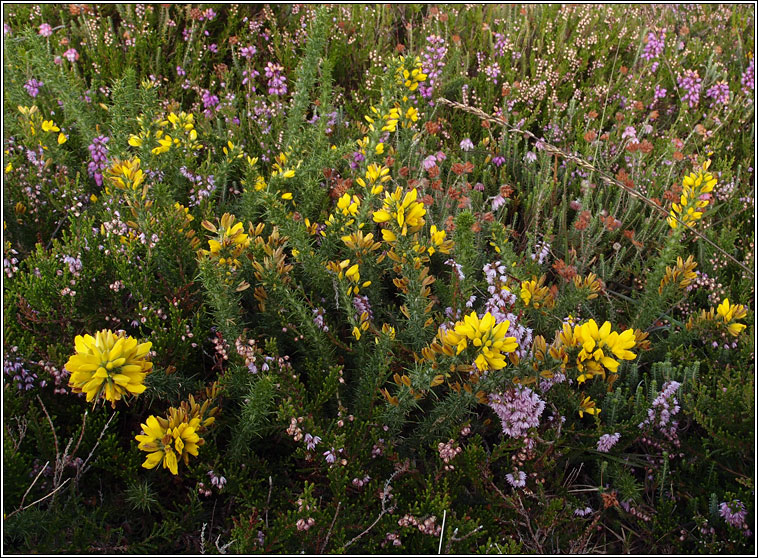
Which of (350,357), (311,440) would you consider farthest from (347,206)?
(311,440)

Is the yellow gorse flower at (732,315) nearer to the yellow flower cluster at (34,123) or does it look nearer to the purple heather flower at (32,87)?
the yellow flower cluster at (34,123)

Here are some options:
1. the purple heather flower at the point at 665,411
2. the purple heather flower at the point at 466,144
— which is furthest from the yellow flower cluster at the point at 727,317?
the purple heather flower at the point at 466,144

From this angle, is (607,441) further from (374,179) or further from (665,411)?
(374,179)

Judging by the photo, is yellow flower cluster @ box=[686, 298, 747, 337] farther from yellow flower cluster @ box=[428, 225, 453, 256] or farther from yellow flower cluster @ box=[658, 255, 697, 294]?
yellow flower cluster @ box=[428, 225, 453, 256]

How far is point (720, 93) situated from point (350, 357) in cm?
316

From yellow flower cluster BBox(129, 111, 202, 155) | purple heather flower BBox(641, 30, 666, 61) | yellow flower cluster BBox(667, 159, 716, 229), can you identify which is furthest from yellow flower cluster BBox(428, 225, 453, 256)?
purple heather flower BBox(641, 30, 666, 61)

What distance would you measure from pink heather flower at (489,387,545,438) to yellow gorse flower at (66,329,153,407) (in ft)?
3.44

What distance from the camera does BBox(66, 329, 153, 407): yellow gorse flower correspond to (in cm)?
133

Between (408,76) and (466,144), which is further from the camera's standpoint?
(466,144)

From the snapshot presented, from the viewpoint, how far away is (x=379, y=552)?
1650 millimetres

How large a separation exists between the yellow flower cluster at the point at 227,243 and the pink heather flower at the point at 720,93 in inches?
128

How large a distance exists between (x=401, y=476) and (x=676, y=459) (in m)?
1.01

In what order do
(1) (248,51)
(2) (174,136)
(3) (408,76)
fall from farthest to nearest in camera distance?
(1) (248,51) < (2) (174,136) < (3) (408,76)

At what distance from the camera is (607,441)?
72.7 inches
